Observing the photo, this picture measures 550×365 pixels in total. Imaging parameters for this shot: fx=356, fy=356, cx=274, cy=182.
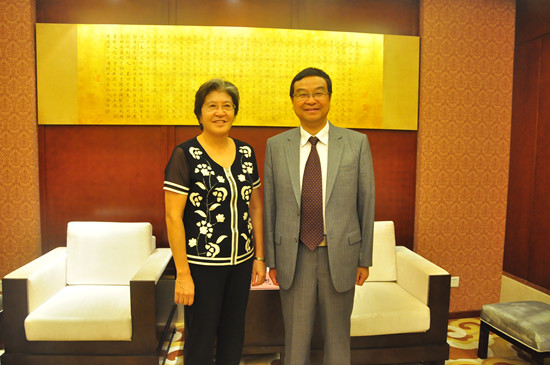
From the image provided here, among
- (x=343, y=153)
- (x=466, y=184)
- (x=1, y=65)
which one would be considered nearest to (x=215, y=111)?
(x=343, y=153)

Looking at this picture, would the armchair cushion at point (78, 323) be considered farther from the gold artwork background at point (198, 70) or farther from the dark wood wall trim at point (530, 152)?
the dark wood wall trim at point (530, 152)

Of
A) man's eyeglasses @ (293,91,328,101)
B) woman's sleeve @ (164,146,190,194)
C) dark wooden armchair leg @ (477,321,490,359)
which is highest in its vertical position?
man's eyeglasses @ (293,91,328,101)

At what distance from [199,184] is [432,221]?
79.0 inches

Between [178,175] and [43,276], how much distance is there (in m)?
1.29

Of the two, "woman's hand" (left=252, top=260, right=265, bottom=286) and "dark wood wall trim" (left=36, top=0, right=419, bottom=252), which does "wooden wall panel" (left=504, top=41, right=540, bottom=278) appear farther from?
"woman's hand" (left=252, top=260, right=265, bottom=286)

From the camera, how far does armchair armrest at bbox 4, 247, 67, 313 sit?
1.91 m

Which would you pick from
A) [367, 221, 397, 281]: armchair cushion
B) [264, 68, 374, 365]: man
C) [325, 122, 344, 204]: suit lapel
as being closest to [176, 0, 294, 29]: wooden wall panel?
[264, 68, 374, 365]: man

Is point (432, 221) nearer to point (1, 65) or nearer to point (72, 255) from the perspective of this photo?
point (72, 255)

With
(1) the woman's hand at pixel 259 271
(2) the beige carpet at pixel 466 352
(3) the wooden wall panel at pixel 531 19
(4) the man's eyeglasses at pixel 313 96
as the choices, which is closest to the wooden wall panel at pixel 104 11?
(4) the man's eyeglasses at pixel 313 96

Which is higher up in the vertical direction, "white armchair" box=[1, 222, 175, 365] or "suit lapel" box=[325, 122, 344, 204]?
"suit lapel" box=[325, 122, 344, 204]

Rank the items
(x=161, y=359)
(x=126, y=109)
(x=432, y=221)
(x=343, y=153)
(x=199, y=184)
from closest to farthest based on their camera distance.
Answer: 1. (x=199, y=184)
2. (x=343, y=153)
3. (x=161, y=359)
4. (x=126, y=109)
5. (x=432, y=221)

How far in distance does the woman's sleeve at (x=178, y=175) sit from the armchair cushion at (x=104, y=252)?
1143mm

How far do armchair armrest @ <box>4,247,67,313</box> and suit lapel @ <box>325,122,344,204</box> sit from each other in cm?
167

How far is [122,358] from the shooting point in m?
1.90
